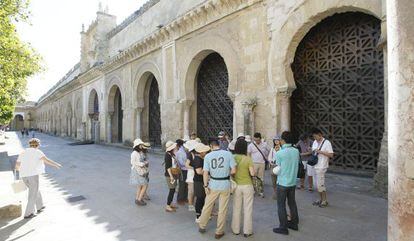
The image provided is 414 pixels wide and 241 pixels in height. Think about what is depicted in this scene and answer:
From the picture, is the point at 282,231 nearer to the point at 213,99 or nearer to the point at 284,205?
the point at 284,205

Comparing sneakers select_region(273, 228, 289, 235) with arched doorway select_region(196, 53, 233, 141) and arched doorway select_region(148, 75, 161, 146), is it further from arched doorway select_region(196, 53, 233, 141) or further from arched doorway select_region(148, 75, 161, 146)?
arched doorway select_region(148, 75, 161, 146)

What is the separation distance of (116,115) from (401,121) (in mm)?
20792

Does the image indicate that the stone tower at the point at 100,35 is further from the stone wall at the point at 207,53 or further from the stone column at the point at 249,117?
the stone column at the point at 249,117

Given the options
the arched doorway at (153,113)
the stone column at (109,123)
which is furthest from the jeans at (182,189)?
the stone column at (109,123)

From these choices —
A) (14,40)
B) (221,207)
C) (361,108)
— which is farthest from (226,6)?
(221,207)

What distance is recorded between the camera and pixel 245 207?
13.3ft

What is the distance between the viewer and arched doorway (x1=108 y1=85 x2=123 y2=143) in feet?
68.2

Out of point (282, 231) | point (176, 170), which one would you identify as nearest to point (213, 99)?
point (176, 170)

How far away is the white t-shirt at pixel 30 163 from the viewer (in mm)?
5055

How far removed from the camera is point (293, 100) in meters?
8.91

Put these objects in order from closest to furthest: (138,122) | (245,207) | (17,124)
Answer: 1. (245,207)
2. (138,122)
3. (17,124)

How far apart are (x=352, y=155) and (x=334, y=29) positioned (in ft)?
11.5

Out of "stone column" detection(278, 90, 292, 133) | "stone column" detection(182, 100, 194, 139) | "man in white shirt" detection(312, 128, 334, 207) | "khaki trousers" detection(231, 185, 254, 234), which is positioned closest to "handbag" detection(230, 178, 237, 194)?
"khaki trousers" detection(231, 185, 254, 234)

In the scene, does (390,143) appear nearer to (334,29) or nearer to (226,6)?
(334,29)
